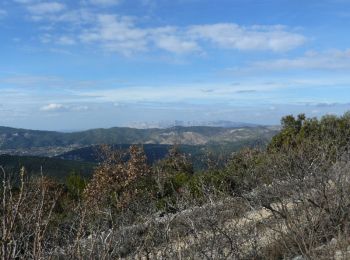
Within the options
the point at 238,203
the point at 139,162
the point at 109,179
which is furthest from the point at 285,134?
the point at 238,203

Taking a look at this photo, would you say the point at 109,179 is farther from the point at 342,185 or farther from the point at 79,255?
the point at 79,255

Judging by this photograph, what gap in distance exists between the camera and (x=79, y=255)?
10.1 feet

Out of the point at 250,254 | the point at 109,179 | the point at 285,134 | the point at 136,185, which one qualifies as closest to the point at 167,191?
the point at 136,185

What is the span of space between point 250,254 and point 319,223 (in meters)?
1.43

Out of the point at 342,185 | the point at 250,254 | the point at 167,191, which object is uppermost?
the point at 342,185

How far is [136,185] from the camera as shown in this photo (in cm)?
2728

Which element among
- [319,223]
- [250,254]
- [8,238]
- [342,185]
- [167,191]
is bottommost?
[167,191]

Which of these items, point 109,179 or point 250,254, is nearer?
point 250,254

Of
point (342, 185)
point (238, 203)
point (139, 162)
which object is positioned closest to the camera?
point (342, 185)

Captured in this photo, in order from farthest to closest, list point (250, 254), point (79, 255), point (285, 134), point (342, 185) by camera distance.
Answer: point (285, 134) → point (342, 185) → point (250, 254) → point (79, 255)

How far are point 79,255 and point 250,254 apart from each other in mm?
5408

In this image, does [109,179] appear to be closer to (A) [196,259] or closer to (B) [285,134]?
(B) [285,134]

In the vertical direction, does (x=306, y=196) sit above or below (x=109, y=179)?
above

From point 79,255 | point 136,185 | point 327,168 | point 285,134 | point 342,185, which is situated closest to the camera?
point 79,255
